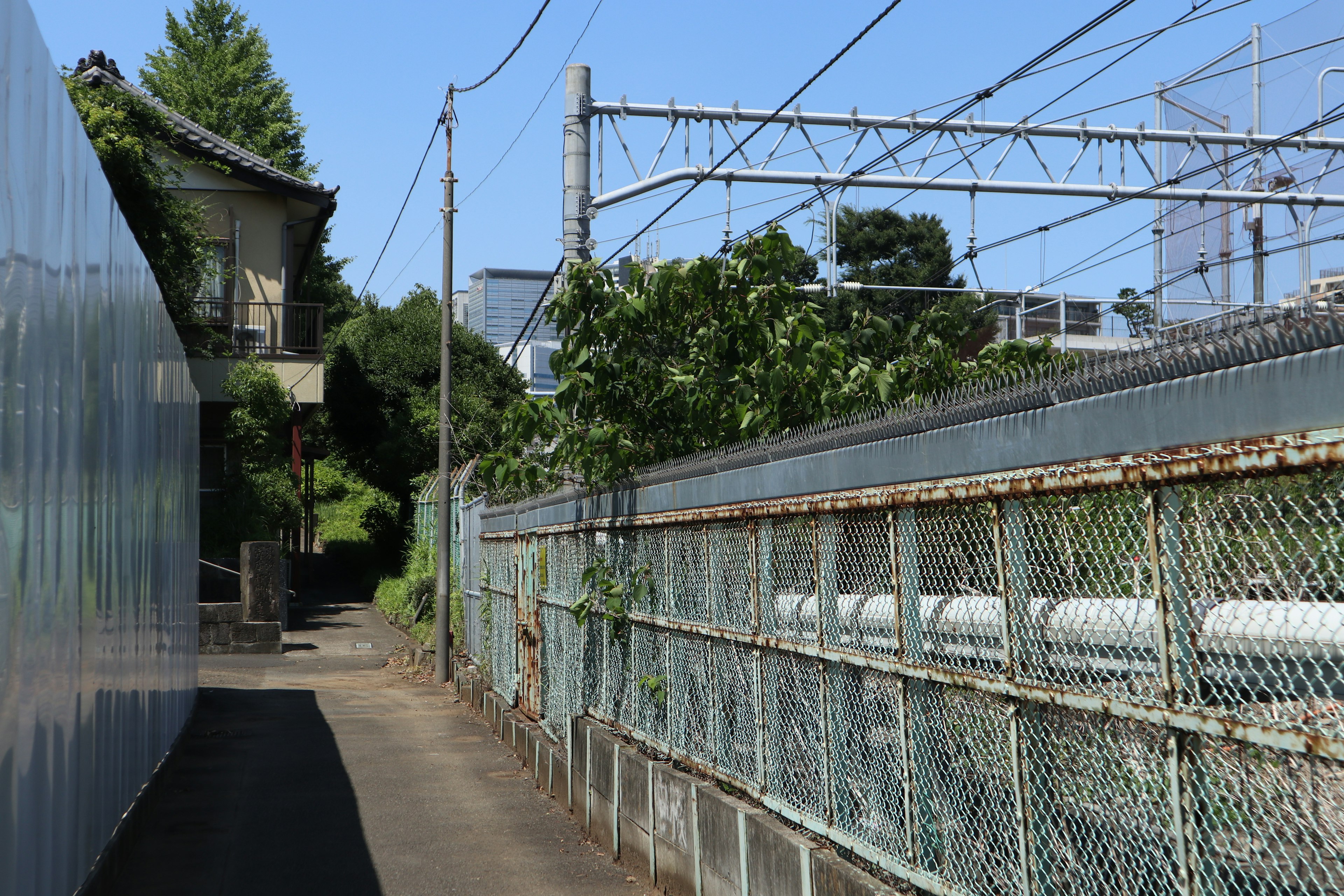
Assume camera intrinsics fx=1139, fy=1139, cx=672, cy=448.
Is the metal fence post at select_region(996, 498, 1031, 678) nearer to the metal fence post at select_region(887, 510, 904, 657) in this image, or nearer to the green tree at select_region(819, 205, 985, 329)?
the metal fence post at select_region(887, 510, 904, 657)

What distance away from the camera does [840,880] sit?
3.80 meters

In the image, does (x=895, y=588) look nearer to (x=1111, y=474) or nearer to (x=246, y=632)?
(x=1111, y=474)

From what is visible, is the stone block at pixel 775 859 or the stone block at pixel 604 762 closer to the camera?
the stone block at pixel 775 859

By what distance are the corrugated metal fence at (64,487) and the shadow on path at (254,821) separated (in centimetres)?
66

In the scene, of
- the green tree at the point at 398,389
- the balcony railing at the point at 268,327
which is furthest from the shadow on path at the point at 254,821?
the green tree at the point at 398,389

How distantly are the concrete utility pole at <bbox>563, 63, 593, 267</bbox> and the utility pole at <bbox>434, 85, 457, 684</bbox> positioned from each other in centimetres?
471

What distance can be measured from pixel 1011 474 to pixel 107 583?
13.1 ft

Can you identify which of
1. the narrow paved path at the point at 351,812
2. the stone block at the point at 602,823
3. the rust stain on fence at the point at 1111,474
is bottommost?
the narrow paved path at the point at 351,812

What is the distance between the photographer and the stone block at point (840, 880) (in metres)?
3.62

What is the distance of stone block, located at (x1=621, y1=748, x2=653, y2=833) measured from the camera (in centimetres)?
593

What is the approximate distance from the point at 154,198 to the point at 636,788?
16.3 m

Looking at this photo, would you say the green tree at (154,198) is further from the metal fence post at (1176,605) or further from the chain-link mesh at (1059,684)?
the metal fence post at (1176,605)

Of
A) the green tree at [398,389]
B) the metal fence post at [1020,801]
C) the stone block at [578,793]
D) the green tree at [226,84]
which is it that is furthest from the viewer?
the green tree at [226,84]

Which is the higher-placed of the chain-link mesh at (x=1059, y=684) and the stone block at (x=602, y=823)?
the chain-link mesh at (x=1059, y=684)
